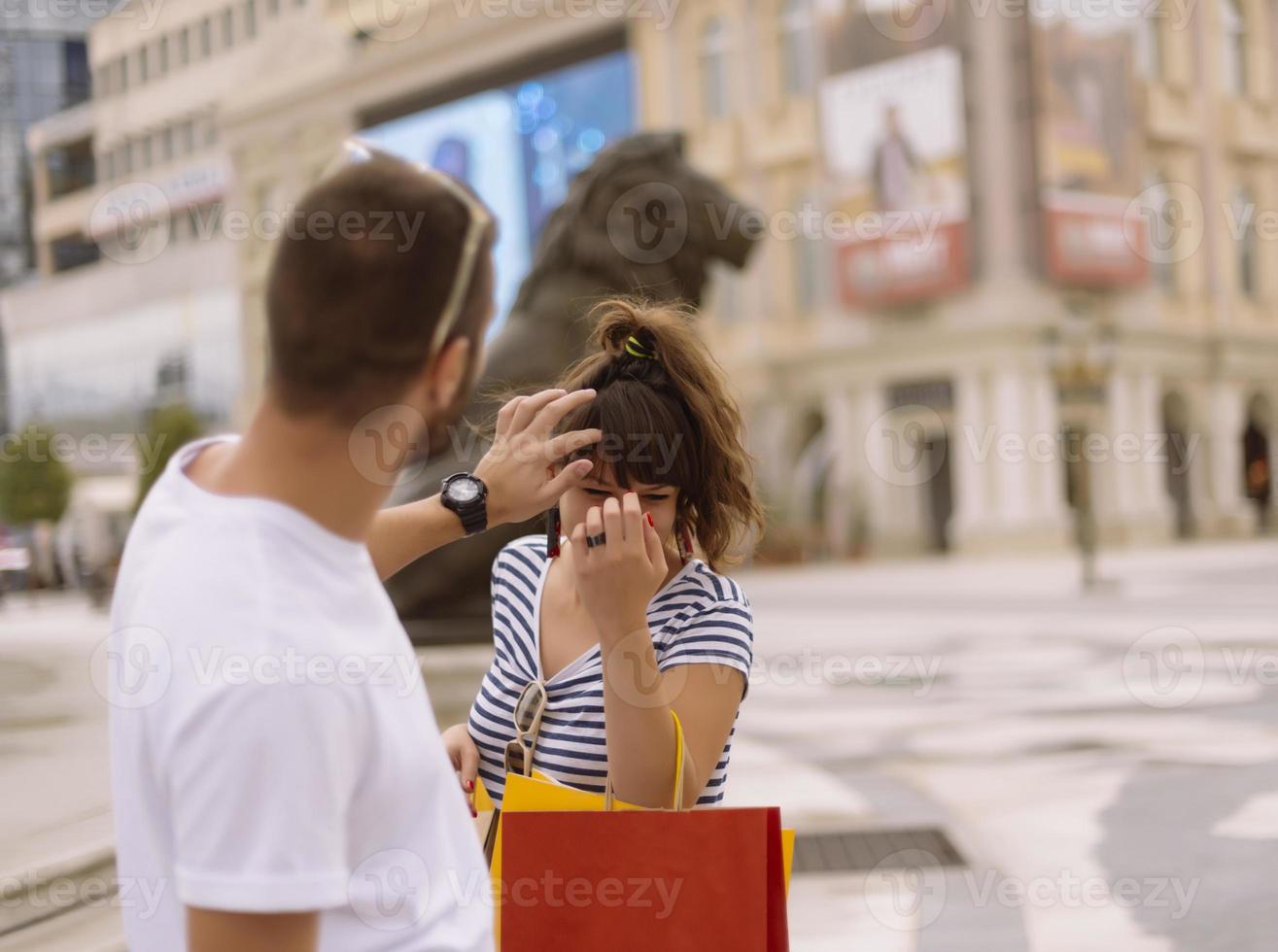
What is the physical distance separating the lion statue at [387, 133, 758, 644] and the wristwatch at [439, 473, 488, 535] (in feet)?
10.9

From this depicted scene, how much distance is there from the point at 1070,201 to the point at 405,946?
23.9 m

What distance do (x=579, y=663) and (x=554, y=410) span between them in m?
0.32

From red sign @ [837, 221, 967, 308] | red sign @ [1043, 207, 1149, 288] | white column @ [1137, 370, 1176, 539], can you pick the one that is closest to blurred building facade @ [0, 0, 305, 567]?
red sign @ [837, 221, 967, 308]

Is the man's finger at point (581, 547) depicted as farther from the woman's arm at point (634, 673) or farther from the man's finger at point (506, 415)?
the man's finger at point (506, 415)

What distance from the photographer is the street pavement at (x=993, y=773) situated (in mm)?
2830

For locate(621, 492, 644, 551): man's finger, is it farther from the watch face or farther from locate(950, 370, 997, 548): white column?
locate(950, 370, 997, 548): white column

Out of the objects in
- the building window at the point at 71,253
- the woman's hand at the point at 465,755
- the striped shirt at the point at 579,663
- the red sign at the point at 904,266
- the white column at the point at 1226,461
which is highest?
the building window at the point at 71,253

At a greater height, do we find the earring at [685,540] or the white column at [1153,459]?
the earring at [685,540]

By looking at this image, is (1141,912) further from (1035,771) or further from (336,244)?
(336,244)

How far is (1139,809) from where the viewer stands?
3.70 metres

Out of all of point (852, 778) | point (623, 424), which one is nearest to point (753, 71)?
point (852, 778)

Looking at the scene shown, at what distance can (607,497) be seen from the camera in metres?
1.42

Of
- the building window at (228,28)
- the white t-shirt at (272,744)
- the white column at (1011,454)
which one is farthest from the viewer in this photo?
the building window at (228,28)

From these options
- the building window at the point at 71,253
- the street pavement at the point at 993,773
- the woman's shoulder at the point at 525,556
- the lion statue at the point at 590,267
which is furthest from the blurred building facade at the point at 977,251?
the building window at the point at 71,253
